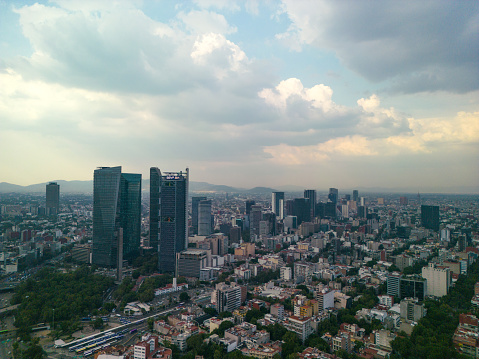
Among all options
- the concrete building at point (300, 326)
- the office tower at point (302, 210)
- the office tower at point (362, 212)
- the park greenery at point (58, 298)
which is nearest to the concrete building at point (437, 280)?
the concrete building at point (300, 326)

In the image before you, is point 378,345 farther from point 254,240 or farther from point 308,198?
point 308,198

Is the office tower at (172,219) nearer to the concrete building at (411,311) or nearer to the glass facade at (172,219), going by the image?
the glass facade at (172,219)

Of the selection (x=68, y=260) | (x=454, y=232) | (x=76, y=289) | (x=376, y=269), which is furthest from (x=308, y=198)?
(x=76, y=289)

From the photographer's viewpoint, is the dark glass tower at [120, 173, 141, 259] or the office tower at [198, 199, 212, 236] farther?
the office tower at [198, 199, 212, 236]

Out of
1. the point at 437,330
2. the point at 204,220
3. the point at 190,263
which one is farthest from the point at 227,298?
the point at 204,220

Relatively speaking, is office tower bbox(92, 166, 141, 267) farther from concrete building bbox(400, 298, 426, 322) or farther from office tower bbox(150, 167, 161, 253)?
concrete building bbox(400, 298, 426, 322)

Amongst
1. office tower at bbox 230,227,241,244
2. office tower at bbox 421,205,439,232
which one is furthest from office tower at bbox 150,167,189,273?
office tower at bbox 421,205,439,232
